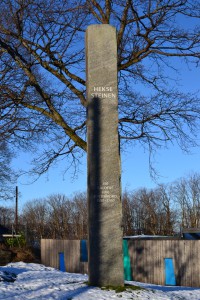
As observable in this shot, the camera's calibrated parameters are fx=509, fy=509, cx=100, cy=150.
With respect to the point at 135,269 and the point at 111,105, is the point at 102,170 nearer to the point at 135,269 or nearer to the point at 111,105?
the point at 111,105

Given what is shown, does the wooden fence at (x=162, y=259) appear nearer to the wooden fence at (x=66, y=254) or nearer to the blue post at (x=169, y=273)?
the blue post at (x=169, y=273)

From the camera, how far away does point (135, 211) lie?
79.2m

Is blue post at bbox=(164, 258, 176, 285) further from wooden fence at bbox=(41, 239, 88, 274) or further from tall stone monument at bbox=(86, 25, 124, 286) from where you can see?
tall stone monument at bbox=(86, 25, 124, 286)

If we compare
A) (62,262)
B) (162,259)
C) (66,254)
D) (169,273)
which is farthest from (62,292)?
(62,262)

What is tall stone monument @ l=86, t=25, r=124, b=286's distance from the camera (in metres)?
10.8

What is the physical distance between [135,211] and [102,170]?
69.0m

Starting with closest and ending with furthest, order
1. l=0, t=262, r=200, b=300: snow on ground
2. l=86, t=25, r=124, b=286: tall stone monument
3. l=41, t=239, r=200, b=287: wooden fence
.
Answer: l=0, t=262, r=200, b=300: snow on ground < l=86, t=25, r=124, b=286: tall stone monument < l=41, t=239, r=200, b=287: wooden fence

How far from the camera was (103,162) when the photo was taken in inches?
437

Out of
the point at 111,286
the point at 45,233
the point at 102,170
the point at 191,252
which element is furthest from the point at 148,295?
the point at 45,233

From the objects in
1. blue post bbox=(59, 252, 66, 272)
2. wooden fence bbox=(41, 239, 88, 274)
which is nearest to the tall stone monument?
wooden fence bbox=(41, 239, 88, 274)

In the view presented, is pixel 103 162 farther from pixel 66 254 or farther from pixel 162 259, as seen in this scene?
pixel 66 254

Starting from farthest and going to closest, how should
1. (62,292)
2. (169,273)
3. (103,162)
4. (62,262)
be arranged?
(62,262) → (169,273) → (103,162) → (62,292)

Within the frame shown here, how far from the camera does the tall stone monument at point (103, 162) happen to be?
10750 millimetres

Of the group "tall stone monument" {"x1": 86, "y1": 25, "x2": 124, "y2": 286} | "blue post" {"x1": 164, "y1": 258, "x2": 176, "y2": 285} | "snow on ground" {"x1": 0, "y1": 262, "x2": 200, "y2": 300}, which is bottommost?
"blue post" {"x1": 164, "y1": 258, "x2": 176, "y2": 285}
